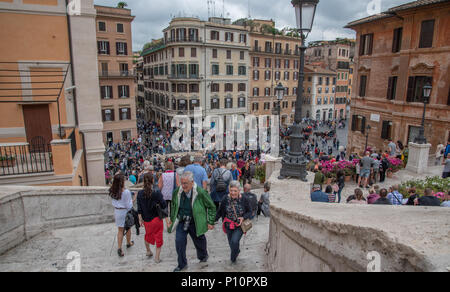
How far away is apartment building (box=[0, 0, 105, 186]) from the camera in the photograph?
350 inches

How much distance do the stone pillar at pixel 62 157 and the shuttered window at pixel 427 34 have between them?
796 inches

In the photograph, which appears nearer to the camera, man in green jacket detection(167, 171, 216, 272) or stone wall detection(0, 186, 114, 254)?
man in green jacket detection(167, 171, 216, 272)

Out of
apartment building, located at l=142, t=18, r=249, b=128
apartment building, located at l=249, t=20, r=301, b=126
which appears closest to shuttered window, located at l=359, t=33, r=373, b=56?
apartment building, located at l=142, t=18, r=249, b=128

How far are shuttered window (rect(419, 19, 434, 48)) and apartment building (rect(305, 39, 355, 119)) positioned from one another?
39.4 metres

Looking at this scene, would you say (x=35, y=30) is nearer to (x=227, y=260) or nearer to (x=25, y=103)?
(x=25, y=103)

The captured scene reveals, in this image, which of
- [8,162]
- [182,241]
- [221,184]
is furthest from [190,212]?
[8,162]

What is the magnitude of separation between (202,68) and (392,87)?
1008 inches

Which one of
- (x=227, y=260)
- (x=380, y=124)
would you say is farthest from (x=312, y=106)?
(x=227, y=260)

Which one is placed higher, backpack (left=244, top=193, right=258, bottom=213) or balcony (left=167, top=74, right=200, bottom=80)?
balcony (left=167, top=74, right=200, bottom=80)

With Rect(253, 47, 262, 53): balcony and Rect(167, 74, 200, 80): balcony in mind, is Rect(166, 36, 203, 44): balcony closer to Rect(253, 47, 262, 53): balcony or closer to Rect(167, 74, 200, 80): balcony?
Rect(167, 74, 200, 80): balcony

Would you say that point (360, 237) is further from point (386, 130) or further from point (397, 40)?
point (397, 40)

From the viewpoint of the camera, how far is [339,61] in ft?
181
